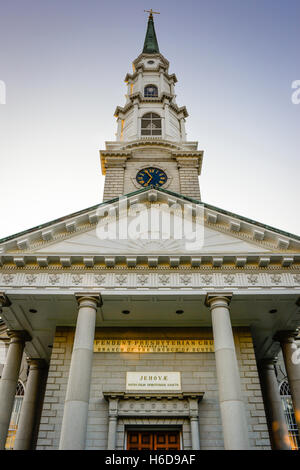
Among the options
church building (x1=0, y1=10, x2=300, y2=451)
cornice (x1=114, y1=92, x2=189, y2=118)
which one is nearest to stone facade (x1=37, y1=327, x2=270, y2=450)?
church building (x1=0, y1=10, x2=300, y2=451)

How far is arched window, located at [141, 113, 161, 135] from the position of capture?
105ft

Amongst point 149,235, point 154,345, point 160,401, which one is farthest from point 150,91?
point 160,401

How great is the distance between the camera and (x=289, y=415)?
70.4 ft

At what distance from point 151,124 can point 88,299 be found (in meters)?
21.5

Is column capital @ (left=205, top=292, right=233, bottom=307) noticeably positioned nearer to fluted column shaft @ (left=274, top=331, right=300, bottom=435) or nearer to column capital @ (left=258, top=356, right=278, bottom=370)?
fluted column shaft @ (left=274, top=331, right=300, bottom=435)

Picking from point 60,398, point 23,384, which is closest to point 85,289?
point 60,398

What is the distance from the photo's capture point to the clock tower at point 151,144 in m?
27.2

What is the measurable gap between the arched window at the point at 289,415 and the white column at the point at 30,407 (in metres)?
13.6

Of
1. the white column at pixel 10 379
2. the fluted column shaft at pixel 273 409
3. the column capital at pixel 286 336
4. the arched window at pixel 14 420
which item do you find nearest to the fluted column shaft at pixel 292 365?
the column capital at pixel 286 336

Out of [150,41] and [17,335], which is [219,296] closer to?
[17,335]

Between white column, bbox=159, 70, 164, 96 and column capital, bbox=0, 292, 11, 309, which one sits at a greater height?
Answer: white column, bbox=159, 70, 164, 96

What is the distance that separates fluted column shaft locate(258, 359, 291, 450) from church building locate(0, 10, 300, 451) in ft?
0.23

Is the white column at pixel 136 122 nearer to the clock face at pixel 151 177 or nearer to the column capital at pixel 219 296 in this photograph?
the clock face at pixel 151 177
